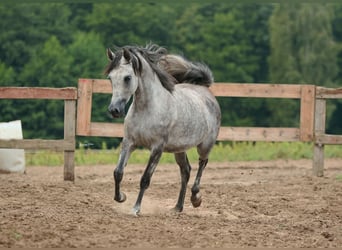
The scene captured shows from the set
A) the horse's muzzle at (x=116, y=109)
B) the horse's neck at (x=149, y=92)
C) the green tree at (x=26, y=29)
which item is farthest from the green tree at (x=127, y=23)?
the horse's muzzle at (x=116, y=109)

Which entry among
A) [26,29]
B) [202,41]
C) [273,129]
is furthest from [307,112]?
[202,41]

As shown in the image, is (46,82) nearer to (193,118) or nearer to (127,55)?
(193,118)

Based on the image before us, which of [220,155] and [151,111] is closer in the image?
[151,111]

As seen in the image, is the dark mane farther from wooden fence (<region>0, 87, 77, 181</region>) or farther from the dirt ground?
wooden fence (<region>0, 87, 77, 181</region>)

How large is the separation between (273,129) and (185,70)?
132 inches

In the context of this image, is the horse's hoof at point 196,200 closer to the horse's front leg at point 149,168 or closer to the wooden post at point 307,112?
the horse's front leg at point 149,168

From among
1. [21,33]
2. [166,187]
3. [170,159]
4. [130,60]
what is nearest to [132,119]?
[130,60]

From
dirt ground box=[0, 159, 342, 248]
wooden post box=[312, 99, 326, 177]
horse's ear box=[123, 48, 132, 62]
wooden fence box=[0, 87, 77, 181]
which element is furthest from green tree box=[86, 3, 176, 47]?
horse's ear box=[123, 48, 132, 62]

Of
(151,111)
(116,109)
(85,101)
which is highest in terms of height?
(116,109)

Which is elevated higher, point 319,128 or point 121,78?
point 121,78

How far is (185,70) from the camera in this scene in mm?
9156

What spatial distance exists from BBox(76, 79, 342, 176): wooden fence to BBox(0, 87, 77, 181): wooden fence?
0.89 m

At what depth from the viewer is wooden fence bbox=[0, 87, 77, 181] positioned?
10469mm

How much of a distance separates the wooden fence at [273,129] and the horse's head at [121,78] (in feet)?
13.7
